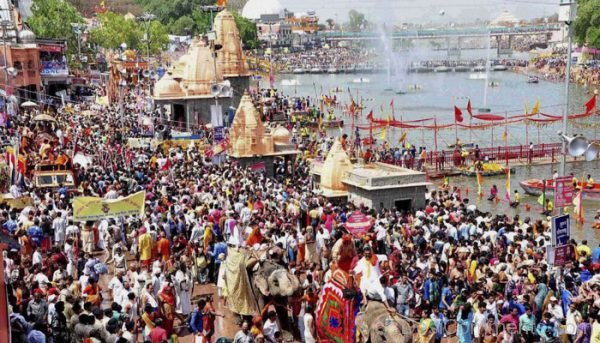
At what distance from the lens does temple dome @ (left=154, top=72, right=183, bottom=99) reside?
113 ft

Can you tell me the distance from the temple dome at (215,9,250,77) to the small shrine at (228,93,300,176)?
12987mm

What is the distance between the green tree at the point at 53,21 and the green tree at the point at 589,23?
46.2 m

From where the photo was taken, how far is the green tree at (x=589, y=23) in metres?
74.2

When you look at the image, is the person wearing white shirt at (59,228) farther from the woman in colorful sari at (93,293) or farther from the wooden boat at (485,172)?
the wooden boat at (485,172)

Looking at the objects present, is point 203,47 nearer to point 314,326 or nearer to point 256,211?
point 256,211

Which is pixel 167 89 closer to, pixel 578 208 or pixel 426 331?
pixel 578 208

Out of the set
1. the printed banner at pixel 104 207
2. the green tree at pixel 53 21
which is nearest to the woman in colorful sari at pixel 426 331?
the printed banner at pixel 104 207

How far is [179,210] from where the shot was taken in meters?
17.2

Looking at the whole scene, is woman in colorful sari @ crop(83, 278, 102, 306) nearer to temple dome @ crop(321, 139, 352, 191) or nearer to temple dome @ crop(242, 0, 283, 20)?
temple dome @ crop(321, 139, 352, 191)

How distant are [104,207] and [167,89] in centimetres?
2032

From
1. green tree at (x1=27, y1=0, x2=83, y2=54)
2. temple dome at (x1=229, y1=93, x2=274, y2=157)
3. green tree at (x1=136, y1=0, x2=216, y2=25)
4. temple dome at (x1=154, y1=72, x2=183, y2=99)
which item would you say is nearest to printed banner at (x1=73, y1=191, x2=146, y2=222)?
temple dome at (x1=229, y1=93, x2=274, y2=157)

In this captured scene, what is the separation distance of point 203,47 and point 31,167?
1438 centimetres

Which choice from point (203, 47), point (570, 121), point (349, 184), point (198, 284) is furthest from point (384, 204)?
point (570, 121)

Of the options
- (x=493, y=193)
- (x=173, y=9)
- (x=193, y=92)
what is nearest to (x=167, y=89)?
(x=193, y=92)
